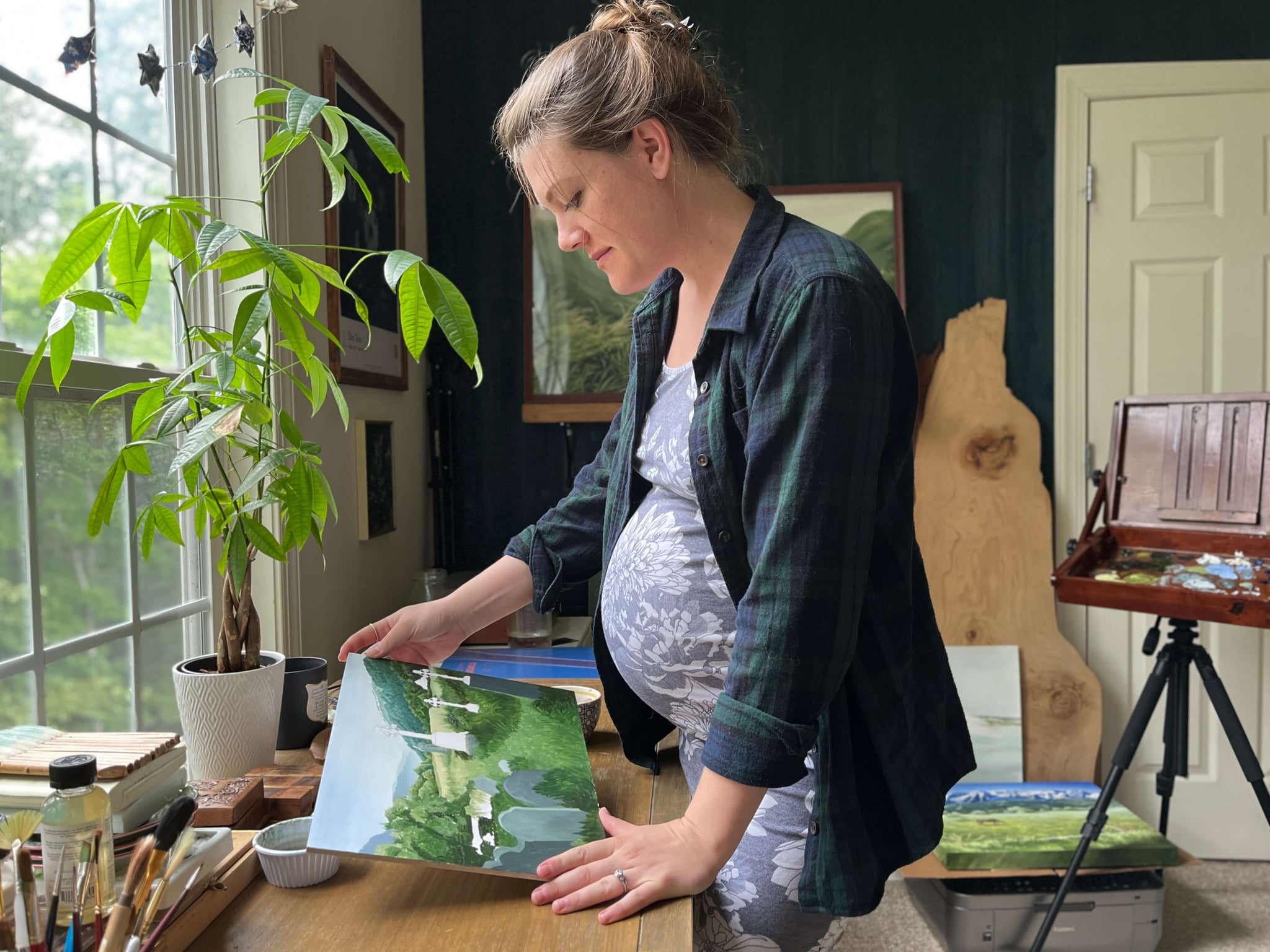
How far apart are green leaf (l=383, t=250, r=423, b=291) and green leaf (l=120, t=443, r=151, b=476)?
0.34 m

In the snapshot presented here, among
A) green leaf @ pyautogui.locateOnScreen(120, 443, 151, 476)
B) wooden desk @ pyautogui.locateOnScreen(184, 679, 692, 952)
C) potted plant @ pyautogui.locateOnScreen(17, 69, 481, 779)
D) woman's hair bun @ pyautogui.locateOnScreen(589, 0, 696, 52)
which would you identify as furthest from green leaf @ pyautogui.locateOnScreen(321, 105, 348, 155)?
wooden desk @ pyautogui.locateOnScreen(184, 679, 692, 952)

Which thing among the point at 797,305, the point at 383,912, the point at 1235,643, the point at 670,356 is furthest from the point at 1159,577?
the point at 383,912

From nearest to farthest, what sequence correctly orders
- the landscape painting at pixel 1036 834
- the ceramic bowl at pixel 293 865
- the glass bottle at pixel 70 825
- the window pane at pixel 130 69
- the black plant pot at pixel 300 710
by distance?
the glass bottle at pixel 70 825 → the ceramic bowl at pixel 293 865 → the black plant pot at pixel 300 710 → the window pane at pixel 130 69 → the landscape painting at pixel 1036 834

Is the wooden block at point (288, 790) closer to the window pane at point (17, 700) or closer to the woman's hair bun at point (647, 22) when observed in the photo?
the window pane at point (17, 700)

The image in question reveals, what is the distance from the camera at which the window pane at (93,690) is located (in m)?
1.23

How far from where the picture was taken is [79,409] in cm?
128

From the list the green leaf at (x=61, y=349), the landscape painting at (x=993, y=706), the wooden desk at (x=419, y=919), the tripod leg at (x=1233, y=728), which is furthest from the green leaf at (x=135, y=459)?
the landscape painting at (x=993, y=706)

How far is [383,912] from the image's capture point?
83cm

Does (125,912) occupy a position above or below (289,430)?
below

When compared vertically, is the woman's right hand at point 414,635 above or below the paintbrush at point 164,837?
above

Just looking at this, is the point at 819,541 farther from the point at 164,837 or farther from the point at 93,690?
the point at 93,690

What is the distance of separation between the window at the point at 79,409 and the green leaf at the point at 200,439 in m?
0.30

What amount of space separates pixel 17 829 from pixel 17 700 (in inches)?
21.7

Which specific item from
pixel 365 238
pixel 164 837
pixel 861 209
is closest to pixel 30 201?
pixel 164 837
